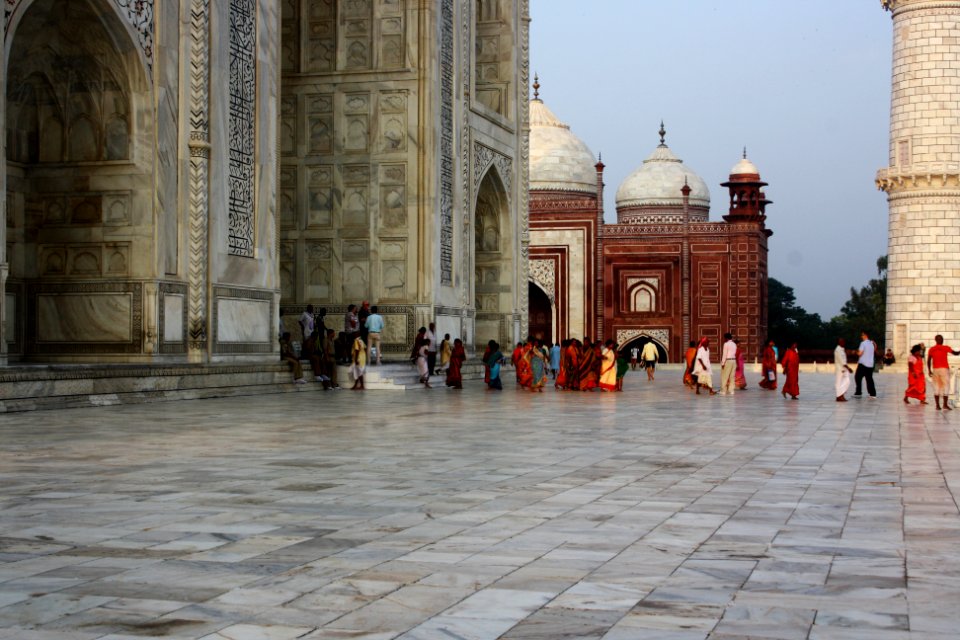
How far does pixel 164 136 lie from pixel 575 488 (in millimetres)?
9893

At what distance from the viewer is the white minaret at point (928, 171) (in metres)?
32.0

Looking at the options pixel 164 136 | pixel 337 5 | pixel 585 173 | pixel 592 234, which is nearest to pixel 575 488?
pixel 164 136

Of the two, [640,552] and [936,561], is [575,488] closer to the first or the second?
[640,552]

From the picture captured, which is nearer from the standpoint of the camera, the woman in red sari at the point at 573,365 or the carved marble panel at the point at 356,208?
the woman in red sari at the point at 573,365

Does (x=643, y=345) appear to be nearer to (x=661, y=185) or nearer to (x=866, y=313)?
(x=661, y=185)

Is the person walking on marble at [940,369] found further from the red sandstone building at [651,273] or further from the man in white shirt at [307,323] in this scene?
the red sandstone building at [651,273]

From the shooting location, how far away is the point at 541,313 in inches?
1706

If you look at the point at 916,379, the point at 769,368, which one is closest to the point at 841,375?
the point at 916,379

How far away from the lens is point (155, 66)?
1523 cm

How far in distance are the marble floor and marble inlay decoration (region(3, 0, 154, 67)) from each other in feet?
19.9

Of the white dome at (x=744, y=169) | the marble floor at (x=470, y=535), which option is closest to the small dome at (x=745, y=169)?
the white dome at (x=744, y=169)

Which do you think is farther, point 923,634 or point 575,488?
point 575,488

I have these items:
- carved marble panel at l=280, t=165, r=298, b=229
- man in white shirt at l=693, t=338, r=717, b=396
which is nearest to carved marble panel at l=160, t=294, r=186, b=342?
carved marble panel at l=280, t=165, r=298, b=229

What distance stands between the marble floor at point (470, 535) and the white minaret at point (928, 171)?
23.1 metres
